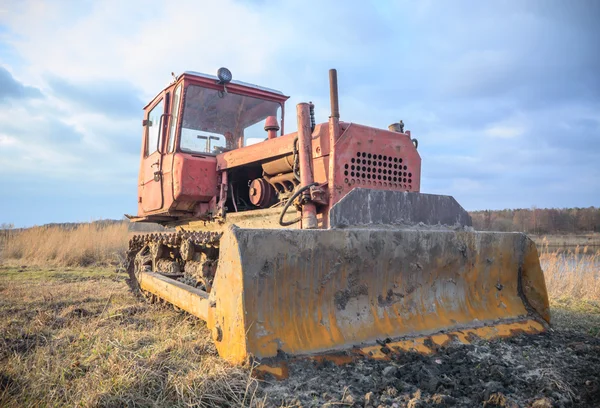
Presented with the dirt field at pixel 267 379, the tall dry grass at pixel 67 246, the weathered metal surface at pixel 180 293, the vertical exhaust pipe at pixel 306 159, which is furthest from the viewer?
the tall dry grass at pixel 67 246

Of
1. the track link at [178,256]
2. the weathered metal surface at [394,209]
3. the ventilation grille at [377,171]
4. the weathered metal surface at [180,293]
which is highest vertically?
the ventilation grille at [377,171]

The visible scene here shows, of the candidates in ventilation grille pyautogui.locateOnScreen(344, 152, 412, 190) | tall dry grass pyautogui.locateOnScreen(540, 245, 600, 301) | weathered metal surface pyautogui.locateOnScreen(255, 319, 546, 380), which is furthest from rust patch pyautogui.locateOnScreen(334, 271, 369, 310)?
tall dry grass pyautogui.locateOnScreen(540, 245, 600, 301)

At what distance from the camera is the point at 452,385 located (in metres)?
2.26

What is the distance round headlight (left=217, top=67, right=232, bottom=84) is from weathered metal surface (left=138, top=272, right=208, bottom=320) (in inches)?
99.4

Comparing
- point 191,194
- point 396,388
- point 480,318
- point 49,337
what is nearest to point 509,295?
point 480,318

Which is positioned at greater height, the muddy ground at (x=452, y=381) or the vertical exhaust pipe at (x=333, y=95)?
the vertical exhaust pipe at (x=333, y=95)

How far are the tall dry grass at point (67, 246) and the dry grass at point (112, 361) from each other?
709 cm

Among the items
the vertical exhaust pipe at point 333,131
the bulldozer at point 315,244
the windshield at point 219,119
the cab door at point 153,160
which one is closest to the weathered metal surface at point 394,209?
the bulldozer at point 315,244

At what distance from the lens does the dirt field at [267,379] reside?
81.6 inches

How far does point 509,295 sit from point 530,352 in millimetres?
865

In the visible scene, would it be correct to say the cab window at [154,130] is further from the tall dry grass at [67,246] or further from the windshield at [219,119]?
the tall dry grass at [67,246]

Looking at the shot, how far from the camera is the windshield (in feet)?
17.5

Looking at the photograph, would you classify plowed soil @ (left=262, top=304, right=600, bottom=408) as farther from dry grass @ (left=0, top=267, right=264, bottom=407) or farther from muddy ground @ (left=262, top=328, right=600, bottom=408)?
dry grass @ (left=0, top=267, right=264, bottom=407)

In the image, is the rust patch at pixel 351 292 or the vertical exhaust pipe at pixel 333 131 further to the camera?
the vertical exhaust pipe at pixel 333 131
